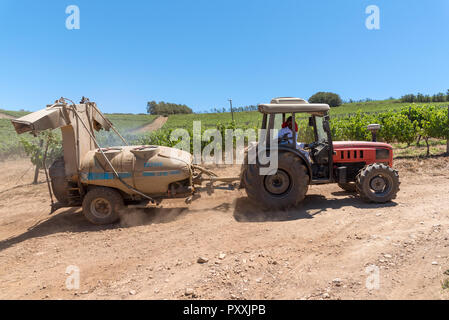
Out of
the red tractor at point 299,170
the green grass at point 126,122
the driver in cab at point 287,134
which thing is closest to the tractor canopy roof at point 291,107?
the red tractor at point 299,170

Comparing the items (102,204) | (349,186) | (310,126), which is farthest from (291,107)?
(102,204)

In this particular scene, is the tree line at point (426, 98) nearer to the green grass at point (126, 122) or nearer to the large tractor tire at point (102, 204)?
the green grass at point (126, 122)

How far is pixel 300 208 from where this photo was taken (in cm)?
610

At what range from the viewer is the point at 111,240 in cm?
511

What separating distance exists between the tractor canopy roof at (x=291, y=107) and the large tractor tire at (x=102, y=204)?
3.64 metres

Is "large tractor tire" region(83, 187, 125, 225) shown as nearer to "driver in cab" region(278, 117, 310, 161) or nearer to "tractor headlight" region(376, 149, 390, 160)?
A: "driver in cab" region(278, 117, 310, 161)

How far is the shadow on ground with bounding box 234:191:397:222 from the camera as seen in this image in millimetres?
5605

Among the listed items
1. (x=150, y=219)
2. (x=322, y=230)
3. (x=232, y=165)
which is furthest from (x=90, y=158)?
(x=232, y=165)

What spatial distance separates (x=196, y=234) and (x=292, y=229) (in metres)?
1.72

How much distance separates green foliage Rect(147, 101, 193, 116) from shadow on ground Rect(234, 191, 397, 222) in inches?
2769

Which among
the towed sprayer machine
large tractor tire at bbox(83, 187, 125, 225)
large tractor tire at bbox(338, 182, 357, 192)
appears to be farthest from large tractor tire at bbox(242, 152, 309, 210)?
large tractor tire at bbox(83, 187, 125, 225)

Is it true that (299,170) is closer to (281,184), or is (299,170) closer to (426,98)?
(281,184)

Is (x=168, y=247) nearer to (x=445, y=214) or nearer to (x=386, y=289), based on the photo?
(x=386, y=289)

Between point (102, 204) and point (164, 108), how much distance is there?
72398 mm
